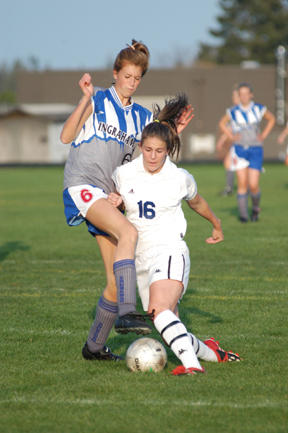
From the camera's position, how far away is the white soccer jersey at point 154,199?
5.31 meters

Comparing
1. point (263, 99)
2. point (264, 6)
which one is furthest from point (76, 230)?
Answer: point (264, 6)

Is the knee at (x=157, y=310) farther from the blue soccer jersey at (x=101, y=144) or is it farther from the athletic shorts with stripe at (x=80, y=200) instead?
the blue soccer jersey at (x=101, y=144)

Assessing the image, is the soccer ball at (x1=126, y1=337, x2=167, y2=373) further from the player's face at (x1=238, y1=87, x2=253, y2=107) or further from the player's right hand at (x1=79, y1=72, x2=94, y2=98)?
the player's face at (x1=238, y1=87, x2=253, y2=107)

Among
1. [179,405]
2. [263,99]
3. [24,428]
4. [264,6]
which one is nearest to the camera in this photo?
[24,428]

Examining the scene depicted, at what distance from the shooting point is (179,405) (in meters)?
4.61

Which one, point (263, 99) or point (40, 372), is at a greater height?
point (40, 372)

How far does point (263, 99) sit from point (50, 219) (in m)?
49.4

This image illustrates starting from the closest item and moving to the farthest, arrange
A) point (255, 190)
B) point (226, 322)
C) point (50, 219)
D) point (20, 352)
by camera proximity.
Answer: point (20, 352), point (226, 322), point (255, 190), point (50, 219)

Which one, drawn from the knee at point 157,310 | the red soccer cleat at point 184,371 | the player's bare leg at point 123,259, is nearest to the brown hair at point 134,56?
the player's bare leg at point 123,259

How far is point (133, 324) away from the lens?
4.75 metres

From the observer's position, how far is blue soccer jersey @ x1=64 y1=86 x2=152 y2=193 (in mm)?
5633

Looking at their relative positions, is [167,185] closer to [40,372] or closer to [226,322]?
[40,372]

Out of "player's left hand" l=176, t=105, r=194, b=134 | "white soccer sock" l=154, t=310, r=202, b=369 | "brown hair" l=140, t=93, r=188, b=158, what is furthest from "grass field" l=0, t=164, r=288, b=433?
"player's left hand" l=176, t=105, r=194, b=134

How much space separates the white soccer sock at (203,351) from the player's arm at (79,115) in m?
1.58
